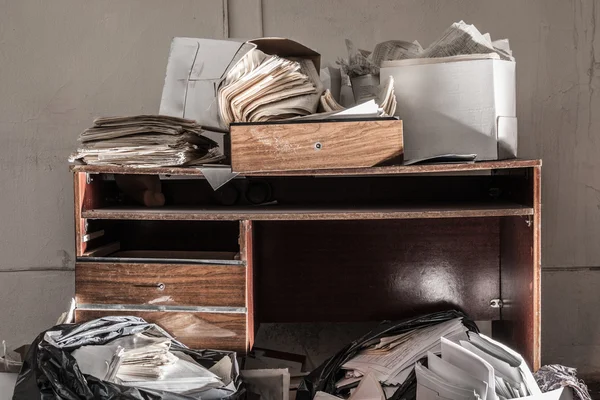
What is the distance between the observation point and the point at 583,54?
2.08 meters

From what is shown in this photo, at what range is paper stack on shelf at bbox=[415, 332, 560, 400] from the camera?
117 centimetres

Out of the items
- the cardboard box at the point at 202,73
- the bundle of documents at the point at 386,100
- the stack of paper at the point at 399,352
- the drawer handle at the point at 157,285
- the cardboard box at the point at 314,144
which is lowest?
the stack of paper at the point at 399,352

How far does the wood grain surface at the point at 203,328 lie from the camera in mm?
1455

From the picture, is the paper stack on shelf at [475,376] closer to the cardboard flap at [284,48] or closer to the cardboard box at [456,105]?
the cardboard box at [456,105]

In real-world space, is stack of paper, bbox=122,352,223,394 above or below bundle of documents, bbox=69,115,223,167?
below

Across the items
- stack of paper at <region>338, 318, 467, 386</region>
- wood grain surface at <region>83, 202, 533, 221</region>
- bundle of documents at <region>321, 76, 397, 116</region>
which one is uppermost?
bundle of documents at <region>321, 76, 397, 116</region>

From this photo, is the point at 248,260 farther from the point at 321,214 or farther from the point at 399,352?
the point at 399,352

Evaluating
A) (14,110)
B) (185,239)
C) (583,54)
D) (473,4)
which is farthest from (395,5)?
(14,110)

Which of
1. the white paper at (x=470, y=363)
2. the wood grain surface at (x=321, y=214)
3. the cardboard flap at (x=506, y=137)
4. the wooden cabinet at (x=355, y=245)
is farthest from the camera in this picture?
the wooden cabinet at (x=355, y=245)

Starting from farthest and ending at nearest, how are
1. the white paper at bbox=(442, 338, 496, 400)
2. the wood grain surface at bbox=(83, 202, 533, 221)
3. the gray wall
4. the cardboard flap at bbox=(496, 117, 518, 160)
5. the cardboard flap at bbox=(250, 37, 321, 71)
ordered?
1. the gray wall
2. the cardboard flap at bbox=(250, 37, 321, 71)
3. the cardboard flap at bbox=(496, 117, 518, 160)
4. the wood grain surface at bbox=(83, 202, 533, 221)
5. the white paper at bbox=(442, 338, 496, 400)

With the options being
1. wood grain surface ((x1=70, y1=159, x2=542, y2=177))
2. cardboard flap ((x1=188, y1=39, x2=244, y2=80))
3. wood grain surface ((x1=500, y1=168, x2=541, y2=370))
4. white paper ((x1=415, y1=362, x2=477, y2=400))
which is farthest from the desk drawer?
wood grain surface ((x1=500, y1=168, x2=541, y2=370))

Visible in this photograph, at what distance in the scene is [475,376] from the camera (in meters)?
1.18

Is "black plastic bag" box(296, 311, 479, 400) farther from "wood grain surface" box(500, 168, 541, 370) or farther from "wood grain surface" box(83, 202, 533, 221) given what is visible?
"wood grain surface" box(83, 202, 533, 221)

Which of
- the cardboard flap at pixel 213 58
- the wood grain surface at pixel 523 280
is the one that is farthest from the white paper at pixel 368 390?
the cardboard flap at pixel 213 58
